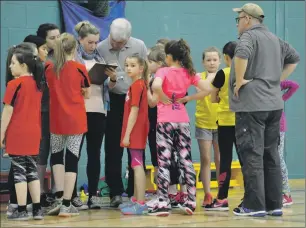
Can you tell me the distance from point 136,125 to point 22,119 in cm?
103

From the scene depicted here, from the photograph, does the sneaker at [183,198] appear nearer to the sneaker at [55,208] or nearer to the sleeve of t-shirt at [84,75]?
the sneaker at [55,208]

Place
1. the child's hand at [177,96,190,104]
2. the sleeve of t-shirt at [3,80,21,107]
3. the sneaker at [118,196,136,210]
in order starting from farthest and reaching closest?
the sneaker at [118,196,136,210] → the child's hand at [177,96,190,104] → the sleeve of t-shirt at [3,80,21,107]

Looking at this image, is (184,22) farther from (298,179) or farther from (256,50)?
(256,50)

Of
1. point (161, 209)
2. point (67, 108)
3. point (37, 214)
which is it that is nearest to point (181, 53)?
point (67, 108)

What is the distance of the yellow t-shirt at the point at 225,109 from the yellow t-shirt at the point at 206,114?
30 cm

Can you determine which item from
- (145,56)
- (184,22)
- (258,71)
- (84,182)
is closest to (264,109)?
(258,71)

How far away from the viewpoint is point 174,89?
21.1 feet

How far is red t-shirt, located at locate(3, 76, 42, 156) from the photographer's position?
239 inches

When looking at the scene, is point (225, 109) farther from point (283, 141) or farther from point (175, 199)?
point (175, 199)

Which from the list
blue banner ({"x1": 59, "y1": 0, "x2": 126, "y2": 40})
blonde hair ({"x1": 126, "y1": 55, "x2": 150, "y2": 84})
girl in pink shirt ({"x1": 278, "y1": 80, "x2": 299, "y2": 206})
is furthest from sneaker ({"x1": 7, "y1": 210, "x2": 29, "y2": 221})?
blue banner ({"x1": 59, "y1": 0, "x2": 126, "y2": 40})

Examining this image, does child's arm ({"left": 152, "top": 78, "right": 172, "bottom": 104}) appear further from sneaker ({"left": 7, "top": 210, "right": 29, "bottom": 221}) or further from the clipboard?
sneaker ({"left": 7, "top": 210, "right": 29, "bottom": 221})

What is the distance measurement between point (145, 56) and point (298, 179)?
159 inches

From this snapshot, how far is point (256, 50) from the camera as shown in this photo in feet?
19.9

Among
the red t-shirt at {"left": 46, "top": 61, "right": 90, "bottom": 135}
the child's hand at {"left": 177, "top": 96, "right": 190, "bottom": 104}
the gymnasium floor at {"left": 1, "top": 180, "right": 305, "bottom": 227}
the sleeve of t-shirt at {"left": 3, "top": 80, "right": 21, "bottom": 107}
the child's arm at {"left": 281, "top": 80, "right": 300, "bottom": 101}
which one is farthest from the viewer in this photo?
the child's arm at {"left": 281, "top": 80, "right": 300, "bottom": 101}
